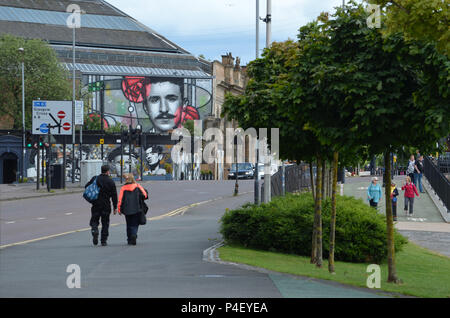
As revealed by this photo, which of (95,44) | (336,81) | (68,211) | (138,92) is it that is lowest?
(68,211)

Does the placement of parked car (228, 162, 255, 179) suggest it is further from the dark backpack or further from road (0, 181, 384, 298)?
the dark backpack

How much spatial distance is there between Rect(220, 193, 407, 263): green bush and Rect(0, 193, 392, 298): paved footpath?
33.0 inches

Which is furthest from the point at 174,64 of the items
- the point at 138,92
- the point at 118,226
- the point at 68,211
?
the point at 118,226

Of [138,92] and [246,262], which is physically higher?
[138,92]

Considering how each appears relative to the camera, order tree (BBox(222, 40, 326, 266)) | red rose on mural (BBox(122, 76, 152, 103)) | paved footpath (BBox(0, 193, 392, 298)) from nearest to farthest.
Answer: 1. paved footpath (BBox(0, 193, 392, 298))
2. tree (BBox(222, 40, 326, 266))
3. red rose on mural (BBox(122, 76, 152, 103))

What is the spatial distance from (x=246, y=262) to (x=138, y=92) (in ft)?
285

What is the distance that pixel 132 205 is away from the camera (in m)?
15.8

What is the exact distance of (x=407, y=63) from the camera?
10.4 meters

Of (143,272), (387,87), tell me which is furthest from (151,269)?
(387,87)

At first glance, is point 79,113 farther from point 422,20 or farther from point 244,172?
point 422,20

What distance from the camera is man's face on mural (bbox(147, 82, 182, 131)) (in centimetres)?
9850

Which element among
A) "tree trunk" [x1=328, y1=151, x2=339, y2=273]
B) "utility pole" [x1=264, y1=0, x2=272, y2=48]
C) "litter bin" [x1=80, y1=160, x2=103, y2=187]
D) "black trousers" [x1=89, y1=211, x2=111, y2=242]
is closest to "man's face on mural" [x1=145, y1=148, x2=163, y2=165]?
"litter bin" [x1=80, y1=160, x2=103, y2=187]

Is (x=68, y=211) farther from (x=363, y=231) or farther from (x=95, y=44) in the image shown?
(x=95, y=44)

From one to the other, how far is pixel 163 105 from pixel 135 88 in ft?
14.6
